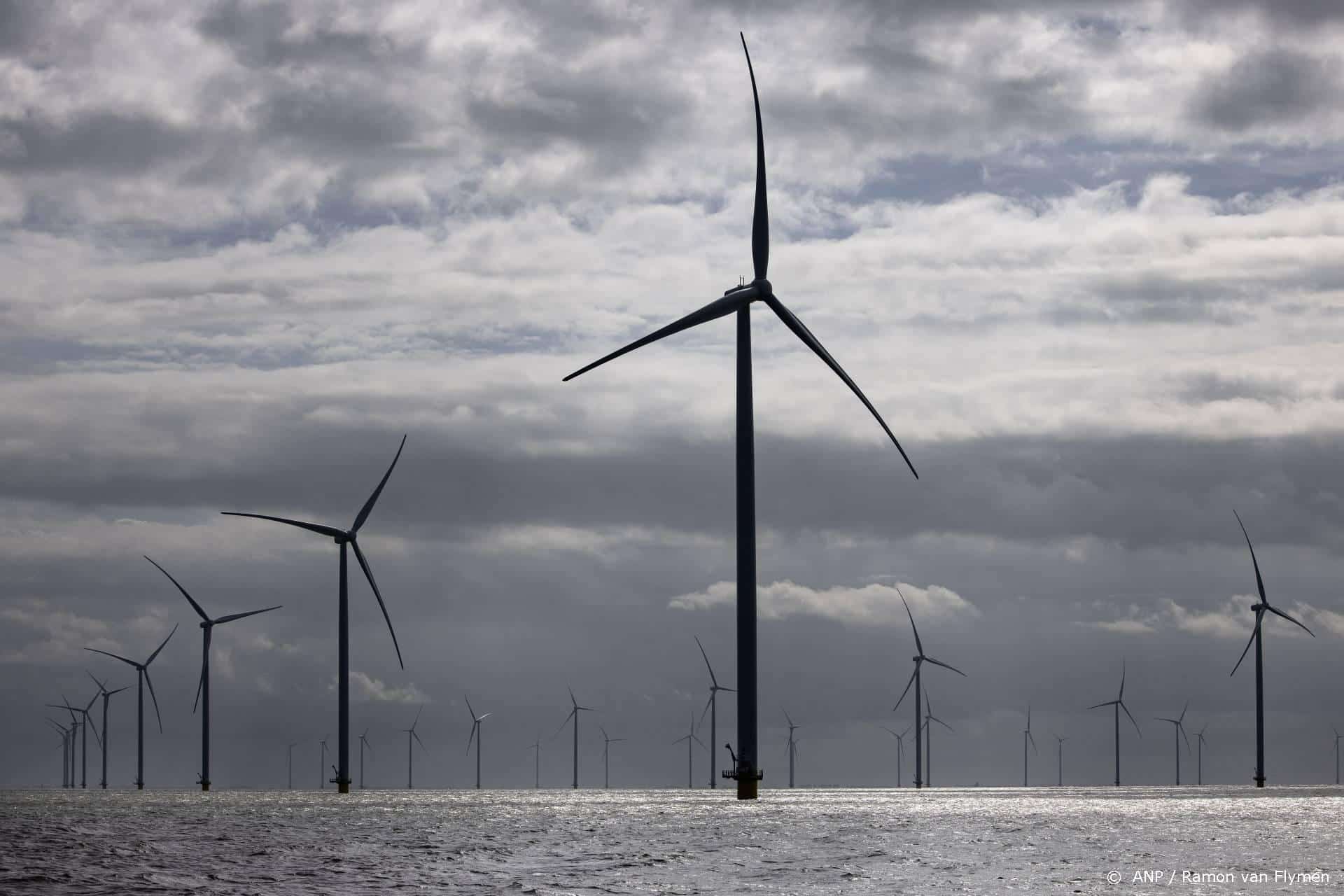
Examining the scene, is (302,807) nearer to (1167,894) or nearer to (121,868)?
(121,868)

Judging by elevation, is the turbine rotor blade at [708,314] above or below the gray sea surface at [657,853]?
above

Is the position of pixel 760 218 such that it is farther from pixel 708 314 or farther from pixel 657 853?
pixel 657 853

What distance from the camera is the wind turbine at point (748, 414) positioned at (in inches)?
3413

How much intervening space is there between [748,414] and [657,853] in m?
36.5

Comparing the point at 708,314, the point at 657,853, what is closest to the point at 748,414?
the point at 708,314

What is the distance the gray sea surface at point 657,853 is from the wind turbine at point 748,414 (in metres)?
4.74

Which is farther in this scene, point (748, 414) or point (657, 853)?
point (748, 414)

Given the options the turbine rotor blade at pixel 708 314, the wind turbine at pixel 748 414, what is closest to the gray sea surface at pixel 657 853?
the wind turbine at pixel 748 414

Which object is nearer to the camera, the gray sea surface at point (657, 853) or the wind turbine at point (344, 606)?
the gray sea surface at point (657, 853)

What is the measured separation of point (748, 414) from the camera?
89.4 metres

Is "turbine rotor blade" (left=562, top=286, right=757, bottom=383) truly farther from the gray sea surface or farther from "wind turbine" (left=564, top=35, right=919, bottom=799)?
the gray sea surface

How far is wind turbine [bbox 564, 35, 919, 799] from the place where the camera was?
86.7 meters

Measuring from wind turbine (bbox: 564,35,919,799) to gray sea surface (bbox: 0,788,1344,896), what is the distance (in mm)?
4737

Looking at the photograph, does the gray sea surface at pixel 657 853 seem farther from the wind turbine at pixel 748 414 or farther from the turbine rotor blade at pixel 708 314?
the turbine rotor blade at pixel 708 314
